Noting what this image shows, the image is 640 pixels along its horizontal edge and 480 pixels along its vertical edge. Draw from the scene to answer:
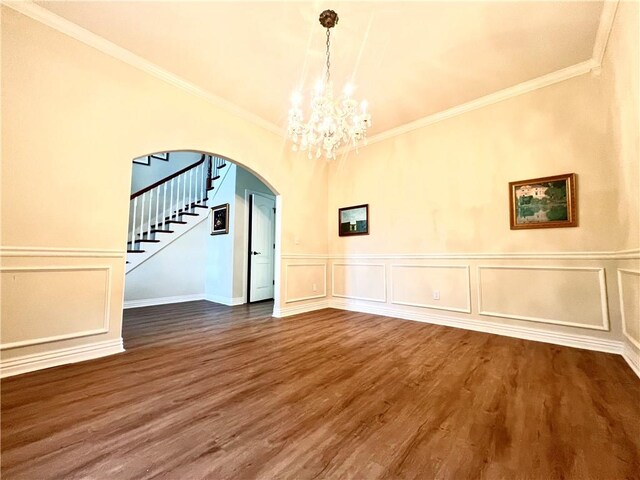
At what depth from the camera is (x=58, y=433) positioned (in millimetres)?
1277

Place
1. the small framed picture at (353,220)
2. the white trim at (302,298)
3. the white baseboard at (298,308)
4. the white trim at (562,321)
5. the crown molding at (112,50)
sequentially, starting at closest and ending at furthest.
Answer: the crown molding at (112,50), the white trim at (562,321), the white baseboard at (298,308), the white trim at (302,298), the small framed picture at (353,220)

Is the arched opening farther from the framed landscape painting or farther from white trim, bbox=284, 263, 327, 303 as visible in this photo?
the framed landscape painting

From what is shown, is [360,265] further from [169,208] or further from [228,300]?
[169,208]

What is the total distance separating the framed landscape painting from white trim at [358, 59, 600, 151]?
108 cm

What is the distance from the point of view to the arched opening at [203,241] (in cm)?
491

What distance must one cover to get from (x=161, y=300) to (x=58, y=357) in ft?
9.88

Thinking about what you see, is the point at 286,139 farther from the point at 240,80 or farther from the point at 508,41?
the point at 508,41

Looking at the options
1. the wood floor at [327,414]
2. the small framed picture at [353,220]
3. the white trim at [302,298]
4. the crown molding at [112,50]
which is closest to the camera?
the wood floor at [327,414]

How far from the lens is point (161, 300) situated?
496 centimetres

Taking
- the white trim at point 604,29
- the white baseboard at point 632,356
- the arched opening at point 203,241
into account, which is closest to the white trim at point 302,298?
the arched opening at point 203,241

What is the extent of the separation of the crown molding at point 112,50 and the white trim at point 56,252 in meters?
1.90

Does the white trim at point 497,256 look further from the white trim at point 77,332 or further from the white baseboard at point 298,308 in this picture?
the white trim at point 77,332

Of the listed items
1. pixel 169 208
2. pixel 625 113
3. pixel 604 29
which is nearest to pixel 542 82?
pixel 604 29

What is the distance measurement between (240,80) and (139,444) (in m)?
3.31
